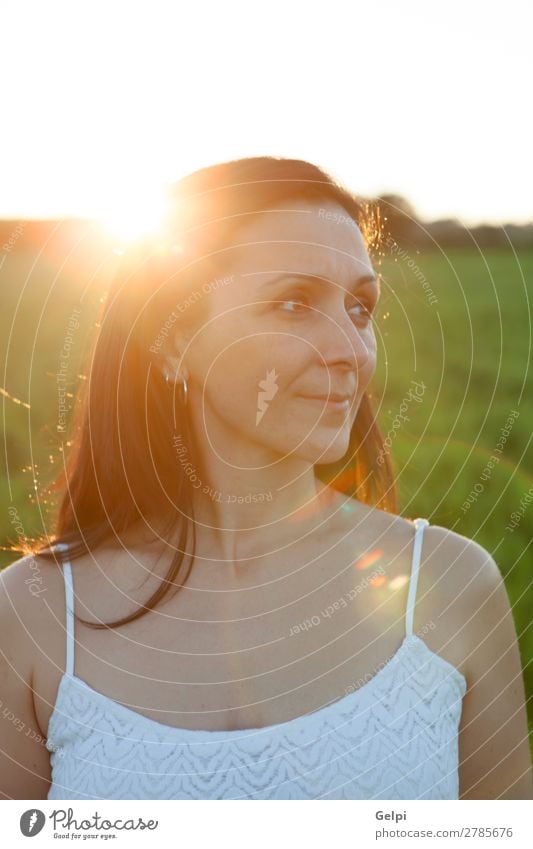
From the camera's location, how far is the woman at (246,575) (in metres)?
1.42

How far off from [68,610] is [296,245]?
64 centimetres

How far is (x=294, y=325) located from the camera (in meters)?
1.41

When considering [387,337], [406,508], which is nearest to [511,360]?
[387,337]

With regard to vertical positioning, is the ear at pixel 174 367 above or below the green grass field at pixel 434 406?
below

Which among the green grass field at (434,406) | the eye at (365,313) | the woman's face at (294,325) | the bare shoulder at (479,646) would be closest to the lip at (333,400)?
the woman's face at (294,325)

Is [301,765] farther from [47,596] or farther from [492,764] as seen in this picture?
[47,596]

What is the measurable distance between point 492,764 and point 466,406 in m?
4.22

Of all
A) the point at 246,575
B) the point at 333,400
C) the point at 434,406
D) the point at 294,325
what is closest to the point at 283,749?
the point at 246,575

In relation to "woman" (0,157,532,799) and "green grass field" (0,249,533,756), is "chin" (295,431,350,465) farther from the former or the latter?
"green grass field" (0,249,533,756)

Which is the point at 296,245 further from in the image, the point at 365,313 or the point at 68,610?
the point at 68,610

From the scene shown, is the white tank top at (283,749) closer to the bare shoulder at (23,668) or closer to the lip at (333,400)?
the bare shoulder at (23,668)

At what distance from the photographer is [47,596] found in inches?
59.2

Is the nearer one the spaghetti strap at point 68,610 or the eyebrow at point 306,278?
the eyebrow at point 306,278
